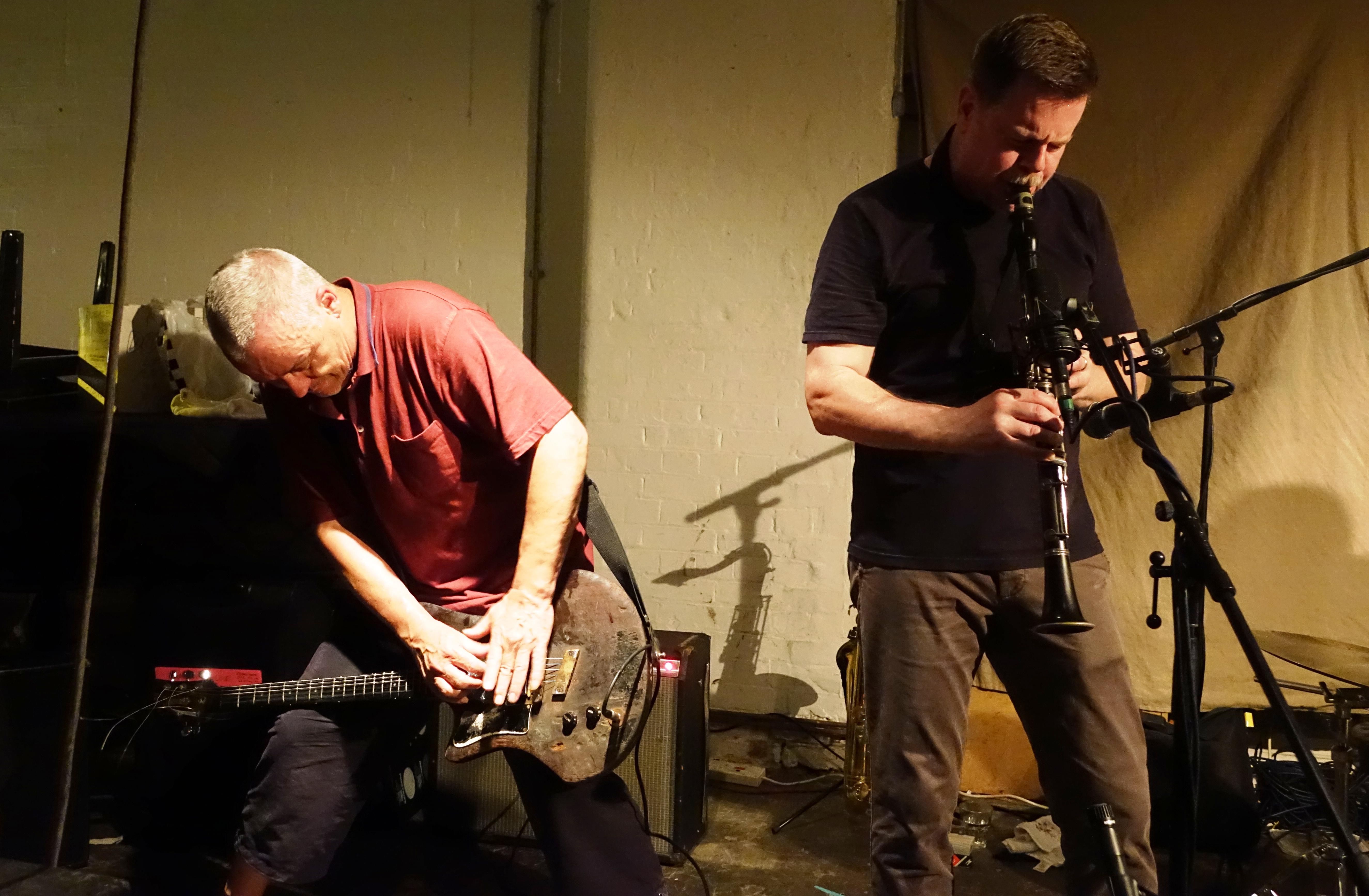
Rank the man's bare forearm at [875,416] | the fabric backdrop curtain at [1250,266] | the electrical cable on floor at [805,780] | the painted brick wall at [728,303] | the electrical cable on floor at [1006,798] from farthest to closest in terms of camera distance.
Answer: the painted brick wall at [728,303]
the electrical cable on floor at [805,780]
the electrical cable on floor at [1006,798]
the fabric backdrop curtain at [1250,266]
the man's bare forearm at [875,416]

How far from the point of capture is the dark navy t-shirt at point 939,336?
5.00 feet

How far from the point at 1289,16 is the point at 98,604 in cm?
406

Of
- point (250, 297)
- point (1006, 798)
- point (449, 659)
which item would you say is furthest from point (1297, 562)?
point (250, 297)

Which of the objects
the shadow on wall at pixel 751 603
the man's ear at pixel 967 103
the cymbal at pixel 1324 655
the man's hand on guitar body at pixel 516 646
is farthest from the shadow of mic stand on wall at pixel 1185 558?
the shadow on wall at pixel 751 603

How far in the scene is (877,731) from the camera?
156 cm

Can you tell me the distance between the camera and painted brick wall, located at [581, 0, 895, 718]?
3.52 m

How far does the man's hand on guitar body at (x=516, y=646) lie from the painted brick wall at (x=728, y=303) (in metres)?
1.87

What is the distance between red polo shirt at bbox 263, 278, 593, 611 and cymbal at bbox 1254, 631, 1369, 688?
5.62ft

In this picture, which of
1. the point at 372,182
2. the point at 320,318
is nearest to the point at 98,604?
the point at 320,318

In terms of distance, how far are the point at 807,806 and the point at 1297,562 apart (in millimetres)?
1752

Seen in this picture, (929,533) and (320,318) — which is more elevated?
(320,318)

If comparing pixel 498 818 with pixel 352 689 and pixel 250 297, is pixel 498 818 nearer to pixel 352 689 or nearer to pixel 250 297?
pixel 352 689

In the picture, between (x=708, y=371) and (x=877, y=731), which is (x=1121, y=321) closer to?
(x=877, y=731)

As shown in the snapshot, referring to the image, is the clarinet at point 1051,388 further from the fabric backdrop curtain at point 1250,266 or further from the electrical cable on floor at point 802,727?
the electrical cable on floor at point 802,727
